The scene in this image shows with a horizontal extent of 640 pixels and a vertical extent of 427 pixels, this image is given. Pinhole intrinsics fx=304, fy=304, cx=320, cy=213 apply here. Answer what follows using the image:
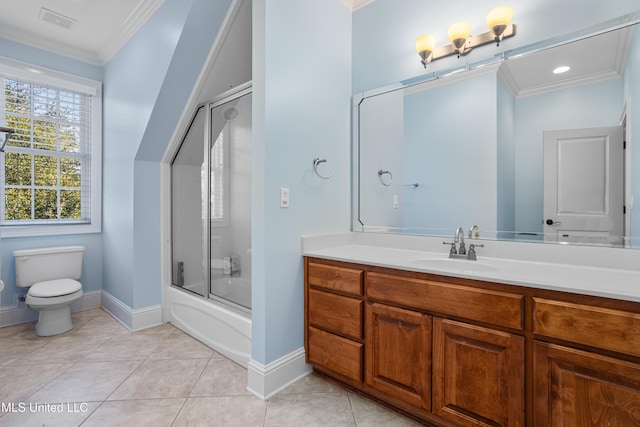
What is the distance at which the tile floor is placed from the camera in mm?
1547

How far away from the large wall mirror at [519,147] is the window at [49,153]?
3002mm

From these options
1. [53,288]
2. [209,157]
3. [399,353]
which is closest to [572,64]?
[399,353]

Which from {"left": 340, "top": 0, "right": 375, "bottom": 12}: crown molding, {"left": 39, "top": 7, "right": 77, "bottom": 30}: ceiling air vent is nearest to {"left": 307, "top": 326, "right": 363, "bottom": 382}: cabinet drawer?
{"left": 340, "top": 0, "right": 375, "bottom": 12}: crown molding

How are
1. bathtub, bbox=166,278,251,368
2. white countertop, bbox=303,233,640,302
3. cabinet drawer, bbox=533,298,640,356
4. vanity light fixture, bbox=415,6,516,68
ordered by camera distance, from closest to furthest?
cabinet drawer, bbox=533,298,640,356 < white countertop, bbox=303,233,640,302 < vanity light fixture, bbox=415,6,516,68 < bathtub, bbox=166,278,251,368

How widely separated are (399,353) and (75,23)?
146 inches

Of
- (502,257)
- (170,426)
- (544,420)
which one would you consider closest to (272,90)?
(502,257)

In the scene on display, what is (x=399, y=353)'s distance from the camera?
Result: 149cm

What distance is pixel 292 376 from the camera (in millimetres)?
1859

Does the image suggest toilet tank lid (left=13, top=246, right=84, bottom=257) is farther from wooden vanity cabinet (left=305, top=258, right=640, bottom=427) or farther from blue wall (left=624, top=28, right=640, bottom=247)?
blue wall (left=624, top=28, right=640, bottom=247)

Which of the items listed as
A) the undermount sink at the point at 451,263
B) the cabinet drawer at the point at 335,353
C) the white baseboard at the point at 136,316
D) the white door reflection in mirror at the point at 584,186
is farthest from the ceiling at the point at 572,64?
the white baseboard at the point at 136,316

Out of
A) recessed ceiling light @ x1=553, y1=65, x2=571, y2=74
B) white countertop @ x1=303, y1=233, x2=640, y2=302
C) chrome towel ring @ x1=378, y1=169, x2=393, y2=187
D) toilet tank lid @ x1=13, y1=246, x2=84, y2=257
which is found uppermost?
recessed ceiling light @ x1=553, y1=65, x2=571, y2=74

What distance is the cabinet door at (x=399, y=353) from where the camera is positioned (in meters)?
1.41

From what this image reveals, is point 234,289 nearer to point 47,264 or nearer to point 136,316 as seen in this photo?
point 136,316

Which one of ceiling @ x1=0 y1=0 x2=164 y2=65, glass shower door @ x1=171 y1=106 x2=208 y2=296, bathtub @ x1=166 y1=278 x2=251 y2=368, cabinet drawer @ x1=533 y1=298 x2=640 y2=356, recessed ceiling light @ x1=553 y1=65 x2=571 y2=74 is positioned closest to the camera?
cabinet drawer @ x1=533 y1=298 x2=640 y2=356
